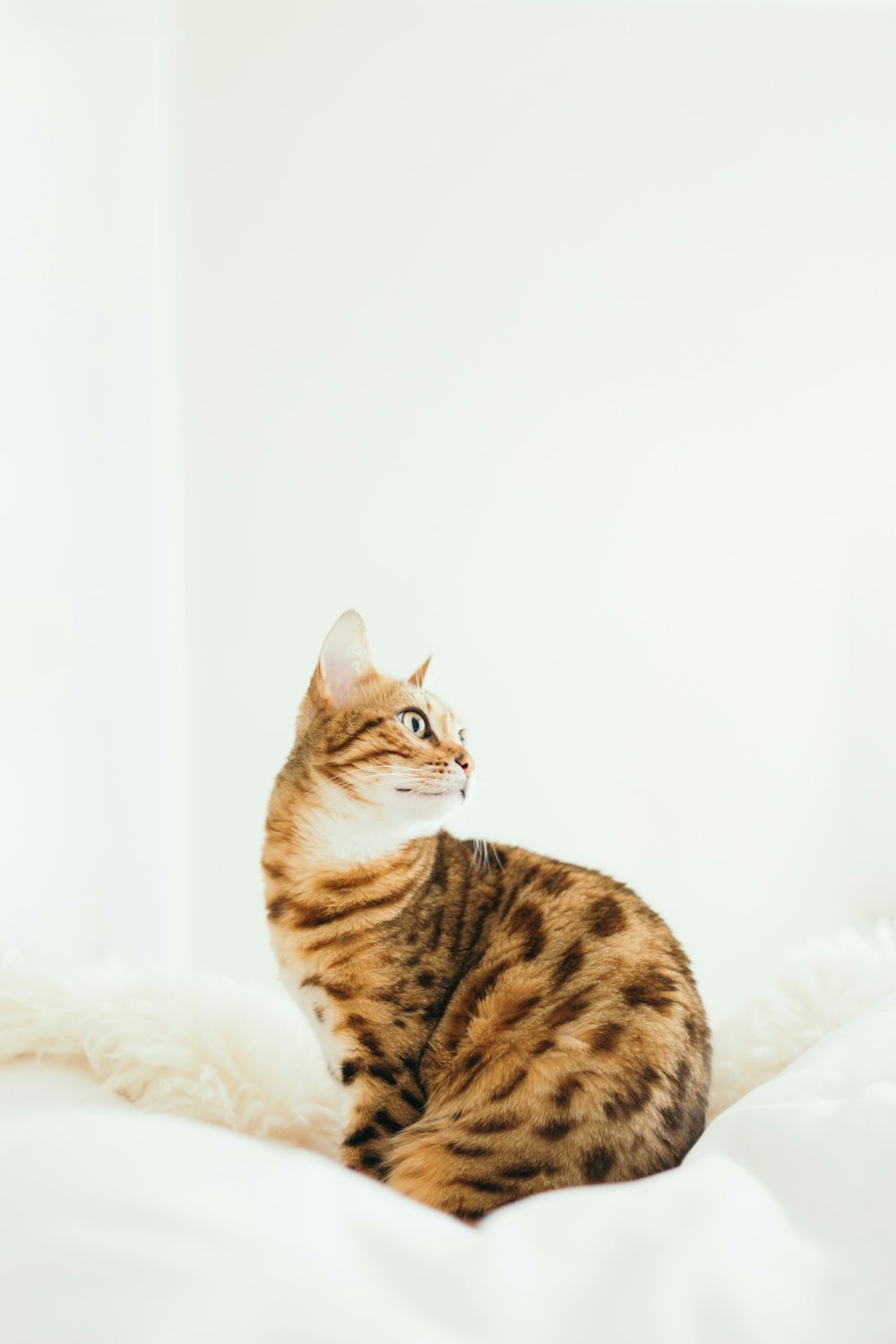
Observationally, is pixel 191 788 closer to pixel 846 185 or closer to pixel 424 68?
pixel 424 68

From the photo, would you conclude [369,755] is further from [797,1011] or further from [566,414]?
[566,414]

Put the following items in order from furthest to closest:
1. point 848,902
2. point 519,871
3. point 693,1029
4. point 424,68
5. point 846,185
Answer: point 848,902, point 846,185, point 424,68, point 519,871, point 693,1029

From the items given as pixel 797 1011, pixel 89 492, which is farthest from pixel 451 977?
pixel 89 492

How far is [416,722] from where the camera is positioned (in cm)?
123

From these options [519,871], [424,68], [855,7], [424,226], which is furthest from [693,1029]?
[855,7]

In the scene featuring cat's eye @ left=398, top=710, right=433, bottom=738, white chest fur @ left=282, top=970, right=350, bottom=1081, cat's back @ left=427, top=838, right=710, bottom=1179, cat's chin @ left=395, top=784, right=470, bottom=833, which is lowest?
white chest fur @ left=282, top=970, right=350, bottom=1081

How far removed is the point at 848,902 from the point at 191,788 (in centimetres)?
157

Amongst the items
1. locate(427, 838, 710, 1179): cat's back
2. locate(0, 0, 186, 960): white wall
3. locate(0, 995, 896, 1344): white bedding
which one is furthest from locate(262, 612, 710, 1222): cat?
locate(0, 0, 186, 960): white wall

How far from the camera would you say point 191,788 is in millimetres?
2266

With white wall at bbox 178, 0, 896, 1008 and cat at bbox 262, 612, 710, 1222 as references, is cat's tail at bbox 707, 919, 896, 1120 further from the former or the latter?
white wall at bbox 178, 0, 896, 1008

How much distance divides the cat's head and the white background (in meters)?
0.85

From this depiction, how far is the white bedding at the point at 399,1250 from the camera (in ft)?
1.26

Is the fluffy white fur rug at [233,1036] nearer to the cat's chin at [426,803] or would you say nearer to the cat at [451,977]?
the cat at [451,977]

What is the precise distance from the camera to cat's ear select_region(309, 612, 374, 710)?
1248 millimetres
